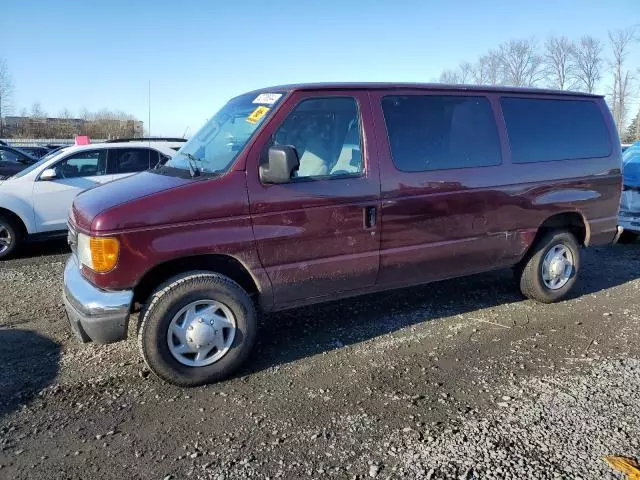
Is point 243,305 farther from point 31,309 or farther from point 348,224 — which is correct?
point 31,309

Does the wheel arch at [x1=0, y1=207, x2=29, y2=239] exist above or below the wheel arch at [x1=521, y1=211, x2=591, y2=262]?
below

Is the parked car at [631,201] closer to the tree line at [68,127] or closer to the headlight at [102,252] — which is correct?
the headlight at [102,252]

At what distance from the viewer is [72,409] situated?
3.20 m

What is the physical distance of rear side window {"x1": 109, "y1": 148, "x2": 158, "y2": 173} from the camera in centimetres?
802

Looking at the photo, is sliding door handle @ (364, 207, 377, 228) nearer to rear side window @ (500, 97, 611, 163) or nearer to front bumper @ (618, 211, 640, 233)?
rear side window @ (500, 97, 611, 163)

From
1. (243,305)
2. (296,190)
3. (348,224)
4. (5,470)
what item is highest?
(296,190)

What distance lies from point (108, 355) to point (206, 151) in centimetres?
179

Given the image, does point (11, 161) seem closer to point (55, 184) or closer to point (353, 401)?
point (55, 184)

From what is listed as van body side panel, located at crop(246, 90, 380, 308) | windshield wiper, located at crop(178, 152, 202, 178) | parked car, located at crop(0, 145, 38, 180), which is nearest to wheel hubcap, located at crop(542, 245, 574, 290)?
van body side panel, located at crop(246, 90, 380, 308)

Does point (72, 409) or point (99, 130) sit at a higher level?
point (99, 130)

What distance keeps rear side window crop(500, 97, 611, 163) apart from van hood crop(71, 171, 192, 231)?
3.05 m

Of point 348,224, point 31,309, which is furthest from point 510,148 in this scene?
point 31,309

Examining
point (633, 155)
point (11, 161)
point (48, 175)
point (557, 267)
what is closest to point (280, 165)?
point (557, 267)

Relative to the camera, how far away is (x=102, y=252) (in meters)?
3.19
